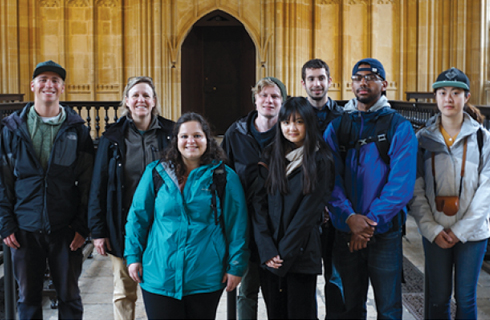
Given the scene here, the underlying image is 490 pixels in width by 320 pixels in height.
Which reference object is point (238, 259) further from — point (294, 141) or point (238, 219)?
point (294, 141)

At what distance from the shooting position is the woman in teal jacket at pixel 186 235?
2.54 meters

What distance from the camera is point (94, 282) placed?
5996mm

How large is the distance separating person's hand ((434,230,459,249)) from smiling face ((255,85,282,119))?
40.6 inches

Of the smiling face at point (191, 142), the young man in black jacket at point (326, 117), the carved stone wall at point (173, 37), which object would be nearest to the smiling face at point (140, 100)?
the smiling face at point (191, 142)

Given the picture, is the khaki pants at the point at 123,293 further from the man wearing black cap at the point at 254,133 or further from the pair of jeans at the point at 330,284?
the pair of jeans at the point at 330,284

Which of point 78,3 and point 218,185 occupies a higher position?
point 78,3

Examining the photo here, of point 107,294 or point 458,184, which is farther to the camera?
point 107,294

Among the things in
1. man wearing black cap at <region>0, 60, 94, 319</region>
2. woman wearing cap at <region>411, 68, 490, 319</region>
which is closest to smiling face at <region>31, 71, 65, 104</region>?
man wearing black cap at <region>0, 60, 94, 319</region>

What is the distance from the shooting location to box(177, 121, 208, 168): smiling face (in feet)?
8.77

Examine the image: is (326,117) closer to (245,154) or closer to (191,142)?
(245,154)

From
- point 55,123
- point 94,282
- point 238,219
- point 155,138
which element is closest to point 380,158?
point 238,219

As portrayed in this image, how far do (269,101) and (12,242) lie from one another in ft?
4.93

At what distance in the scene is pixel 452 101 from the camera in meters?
2.84

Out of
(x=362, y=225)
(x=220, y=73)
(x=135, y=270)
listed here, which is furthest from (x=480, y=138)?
(x=220, y=73)
